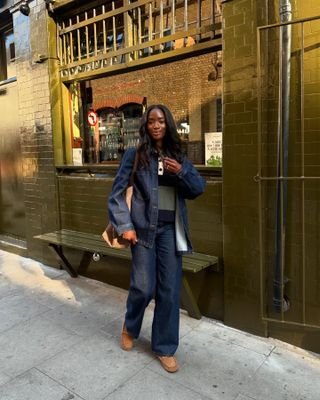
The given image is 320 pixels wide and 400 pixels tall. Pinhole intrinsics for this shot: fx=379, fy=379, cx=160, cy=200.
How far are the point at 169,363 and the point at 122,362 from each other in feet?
1.24

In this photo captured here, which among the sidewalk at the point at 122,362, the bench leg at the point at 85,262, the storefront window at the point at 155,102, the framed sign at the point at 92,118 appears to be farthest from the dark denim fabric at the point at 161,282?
the framed sign at the point at 92,118

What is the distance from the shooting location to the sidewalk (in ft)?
8.45

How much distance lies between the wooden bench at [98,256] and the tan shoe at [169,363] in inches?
27.9

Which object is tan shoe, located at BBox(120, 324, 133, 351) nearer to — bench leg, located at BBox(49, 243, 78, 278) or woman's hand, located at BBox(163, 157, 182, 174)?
woman's hand, located at BBox(163, 157, 182, 174)

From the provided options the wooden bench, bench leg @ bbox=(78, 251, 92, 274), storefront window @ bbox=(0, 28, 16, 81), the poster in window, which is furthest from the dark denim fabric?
storefront window @ bbox=(0, 28, 16, 81)

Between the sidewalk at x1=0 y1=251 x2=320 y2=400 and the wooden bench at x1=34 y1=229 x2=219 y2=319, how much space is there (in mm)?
264

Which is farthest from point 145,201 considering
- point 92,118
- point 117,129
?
point 92,118

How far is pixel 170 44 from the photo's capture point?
3844 mm

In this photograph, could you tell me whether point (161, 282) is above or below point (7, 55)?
below

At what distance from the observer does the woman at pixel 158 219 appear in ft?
8.98

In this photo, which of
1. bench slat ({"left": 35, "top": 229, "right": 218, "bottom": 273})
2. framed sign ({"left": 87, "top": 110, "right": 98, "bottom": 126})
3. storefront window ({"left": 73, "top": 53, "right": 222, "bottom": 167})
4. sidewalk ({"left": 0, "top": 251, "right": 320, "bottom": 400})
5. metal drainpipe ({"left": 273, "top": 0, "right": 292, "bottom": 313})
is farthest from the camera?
framed sign ({"left": 87, "top": 110, "right": 98, "bottom": 126})

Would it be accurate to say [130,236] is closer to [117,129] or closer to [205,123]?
[205,123]

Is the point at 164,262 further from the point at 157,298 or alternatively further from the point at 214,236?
the point at 214,236

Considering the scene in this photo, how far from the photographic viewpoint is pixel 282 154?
2955mm
